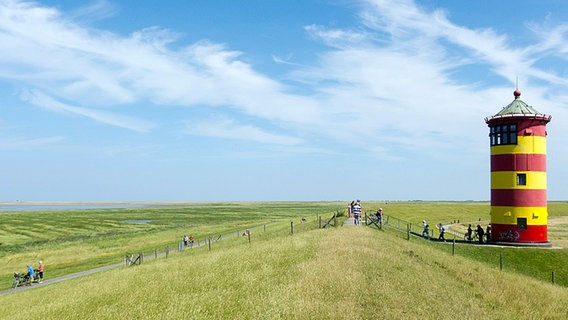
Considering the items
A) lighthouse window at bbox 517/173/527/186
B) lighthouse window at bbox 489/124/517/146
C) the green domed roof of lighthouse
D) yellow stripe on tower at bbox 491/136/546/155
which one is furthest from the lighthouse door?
the green domed roof of lighthouse

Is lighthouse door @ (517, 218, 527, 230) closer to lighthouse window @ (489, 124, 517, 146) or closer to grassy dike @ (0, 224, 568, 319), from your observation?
lighthouse window @ (489, 124, 517, 146)

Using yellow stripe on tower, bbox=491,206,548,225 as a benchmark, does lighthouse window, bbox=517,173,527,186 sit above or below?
above

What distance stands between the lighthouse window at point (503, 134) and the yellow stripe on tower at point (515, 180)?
295 centimetres

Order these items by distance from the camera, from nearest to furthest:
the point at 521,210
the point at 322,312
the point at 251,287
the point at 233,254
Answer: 1. the point at 322,312
2. the point at 251,287
3. the point at 233,254
4. the point at 521,210

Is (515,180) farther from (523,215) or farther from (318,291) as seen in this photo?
(318,291)

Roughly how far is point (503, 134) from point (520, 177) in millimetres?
4362

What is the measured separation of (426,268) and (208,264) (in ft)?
39.7

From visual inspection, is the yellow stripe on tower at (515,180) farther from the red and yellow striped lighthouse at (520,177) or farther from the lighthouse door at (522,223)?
the lighthouse door at (522,223)

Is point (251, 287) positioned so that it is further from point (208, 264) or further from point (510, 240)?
point (510, 240)

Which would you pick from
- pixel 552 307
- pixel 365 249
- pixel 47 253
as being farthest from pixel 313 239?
pixel 47 253

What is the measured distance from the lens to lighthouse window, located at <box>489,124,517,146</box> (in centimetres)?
4047

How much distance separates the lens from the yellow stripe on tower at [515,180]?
1564 inches

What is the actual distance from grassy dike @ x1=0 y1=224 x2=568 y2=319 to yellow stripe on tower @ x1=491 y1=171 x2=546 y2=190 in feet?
53.6

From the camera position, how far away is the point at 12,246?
6625cm
